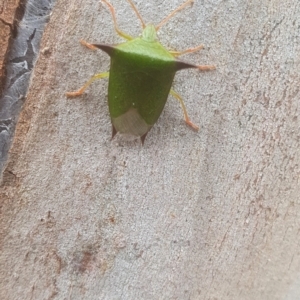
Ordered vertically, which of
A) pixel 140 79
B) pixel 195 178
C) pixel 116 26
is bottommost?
pixel 195 178

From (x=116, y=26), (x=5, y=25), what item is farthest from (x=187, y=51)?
(x=5, y=25)

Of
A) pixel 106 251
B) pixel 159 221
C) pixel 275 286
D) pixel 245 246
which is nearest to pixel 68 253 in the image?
pixel 106 251

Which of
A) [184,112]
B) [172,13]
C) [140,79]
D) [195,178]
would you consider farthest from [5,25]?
[195,178]

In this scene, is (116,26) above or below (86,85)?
above

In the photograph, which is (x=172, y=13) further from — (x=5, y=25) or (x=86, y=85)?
(x=5, y=25)

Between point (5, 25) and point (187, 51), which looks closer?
point (5, 25)
